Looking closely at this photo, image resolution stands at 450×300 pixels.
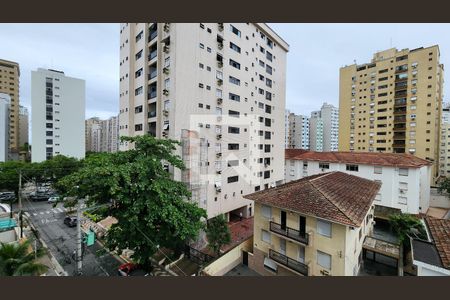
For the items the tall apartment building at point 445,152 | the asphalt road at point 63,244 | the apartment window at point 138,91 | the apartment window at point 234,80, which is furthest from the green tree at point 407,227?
the tall apartment building at point 445,152

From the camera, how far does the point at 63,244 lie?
14.6 metres

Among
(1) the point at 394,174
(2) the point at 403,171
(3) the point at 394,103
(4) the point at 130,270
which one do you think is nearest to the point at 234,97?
(4) the point at 130,270

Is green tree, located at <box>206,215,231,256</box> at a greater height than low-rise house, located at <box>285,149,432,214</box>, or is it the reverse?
low-rise house, located at <box>285,149,432,214</box>

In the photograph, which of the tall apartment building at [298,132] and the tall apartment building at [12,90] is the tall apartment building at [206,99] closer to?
the tall apartment building at [12,90]

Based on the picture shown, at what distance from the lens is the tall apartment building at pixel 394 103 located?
27.7 metres

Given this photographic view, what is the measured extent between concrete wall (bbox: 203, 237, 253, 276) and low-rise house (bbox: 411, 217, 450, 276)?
24.0ft

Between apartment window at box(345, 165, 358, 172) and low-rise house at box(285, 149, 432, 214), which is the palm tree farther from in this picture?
apartment window at box(345, 165, 358, 172)

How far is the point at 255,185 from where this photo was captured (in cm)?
2042

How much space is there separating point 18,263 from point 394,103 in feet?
136

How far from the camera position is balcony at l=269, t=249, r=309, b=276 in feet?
30.2

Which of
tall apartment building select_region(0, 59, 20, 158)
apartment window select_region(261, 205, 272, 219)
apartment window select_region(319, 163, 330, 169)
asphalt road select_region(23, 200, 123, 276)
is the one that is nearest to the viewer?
apartment window select_region(261, 205, 272, 219)

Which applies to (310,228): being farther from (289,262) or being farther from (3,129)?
(3,129)

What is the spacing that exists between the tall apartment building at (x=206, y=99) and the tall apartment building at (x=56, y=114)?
85.8ft

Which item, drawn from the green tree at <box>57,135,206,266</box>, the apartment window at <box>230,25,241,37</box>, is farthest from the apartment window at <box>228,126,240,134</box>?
the green tree at <box>57,135,206,266</box>
